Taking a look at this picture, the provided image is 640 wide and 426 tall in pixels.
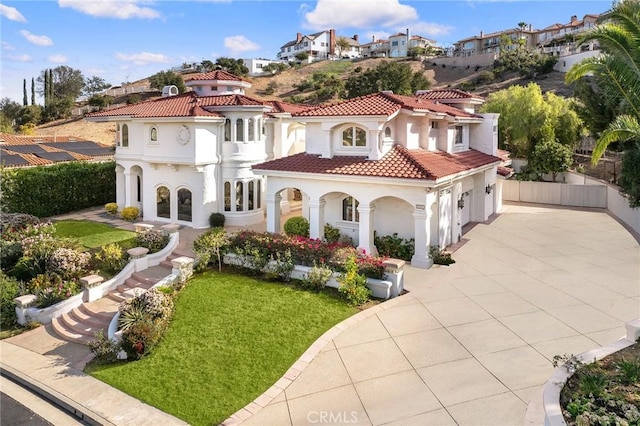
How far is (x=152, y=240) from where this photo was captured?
21.0 m

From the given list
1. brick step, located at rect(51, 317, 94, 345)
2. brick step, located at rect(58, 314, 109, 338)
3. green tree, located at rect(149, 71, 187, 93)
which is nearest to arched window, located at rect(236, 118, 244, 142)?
brick step, located at rect(58, 314, 109, 338)

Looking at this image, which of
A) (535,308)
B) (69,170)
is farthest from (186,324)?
(69,170)

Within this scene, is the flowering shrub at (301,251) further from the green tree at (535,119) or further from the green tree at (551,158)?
the green tree at (535,119)

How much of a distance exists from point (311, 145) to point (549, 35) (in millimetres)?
113756

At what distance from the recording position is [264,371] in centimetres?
1170

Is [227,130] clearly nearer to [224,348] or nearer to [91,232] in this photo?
[91,232]

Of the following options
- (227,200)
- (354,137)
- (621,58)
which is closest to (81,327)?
(227,200)

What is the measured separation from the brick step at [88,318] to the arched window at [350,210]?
10816mm

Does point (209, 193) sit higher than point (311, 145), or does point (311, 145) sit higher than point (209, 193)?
point (311, 145)

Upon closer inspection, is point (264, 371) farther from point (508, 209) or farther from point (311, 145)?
point (508, 209)

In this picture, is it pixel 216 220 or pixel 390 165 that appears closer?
pixel 390 165

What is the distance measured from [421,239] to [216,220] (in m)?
12.1

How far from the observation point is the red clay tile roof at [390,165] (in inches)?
755

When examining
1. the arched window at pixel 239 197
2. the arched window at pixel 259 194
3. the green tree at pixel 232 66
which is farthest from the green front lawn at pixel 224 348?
the green tree at pixel 232 66
